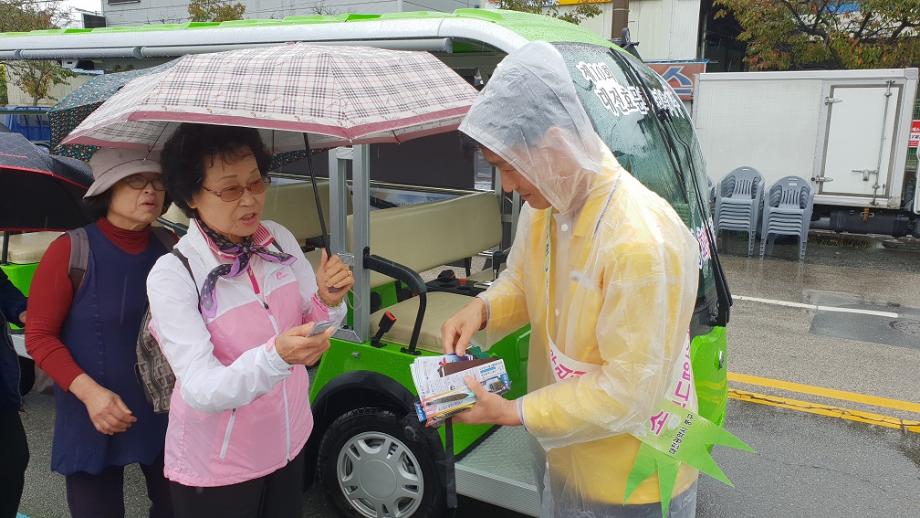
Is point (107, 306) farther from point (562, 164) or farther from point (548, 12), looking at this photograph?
point (548, 12)

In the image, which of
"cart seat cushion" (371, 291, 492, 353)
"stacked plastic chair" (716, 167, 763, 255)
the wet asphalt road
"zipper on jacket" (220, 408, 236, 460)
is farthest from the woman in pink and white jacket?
"stacked plastic chair" (716, 167, 763, 255)

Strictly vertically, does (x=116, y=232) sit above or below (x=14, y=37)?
below

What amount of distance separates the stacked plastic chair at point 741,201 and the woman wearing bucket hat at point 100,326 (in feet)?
29.2

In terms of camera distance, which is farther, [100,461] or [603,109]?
[603,109]

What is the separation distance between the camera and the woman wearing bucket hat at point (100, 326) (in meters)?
2.18

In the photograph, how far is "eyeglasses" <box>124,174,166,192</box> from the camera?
7.30 feet

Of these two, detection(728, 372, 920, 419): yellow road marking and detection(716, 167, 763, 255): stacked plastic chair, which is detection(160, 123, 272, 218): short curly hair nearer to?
detection(728, 372, 920, 419): yellow road marking

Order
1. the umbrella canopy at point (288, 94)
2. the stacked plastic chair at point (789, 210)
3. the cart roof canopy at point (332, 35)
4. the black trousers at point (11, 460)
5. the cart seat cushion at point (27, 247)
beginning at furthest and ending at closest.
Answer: the stacked plastic chair at point (789, 210) < the cart seat cushion at point (27, 247) < the cart roof canopy at point (332, 35) < the black trousers at point (11, 460) < the umbrella canopy at point (288, 94)

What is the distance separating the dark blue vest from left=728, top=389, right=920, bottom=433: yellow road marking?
3960 mm

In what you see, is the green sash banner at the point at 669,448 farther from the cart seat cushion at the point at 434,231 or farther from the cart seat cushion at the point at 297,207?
the cart seat cushion at the point at 297,207

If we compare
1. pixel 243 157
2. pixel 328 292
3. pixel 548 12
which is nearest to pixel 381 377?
pixel 328 292

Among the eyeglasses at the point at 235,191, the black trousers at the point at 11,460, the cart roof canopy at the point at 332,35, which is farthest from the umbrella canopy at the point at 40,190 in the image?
the cart roof canopy at the point at 332,35

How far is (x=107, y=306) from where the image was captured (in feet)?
7.28

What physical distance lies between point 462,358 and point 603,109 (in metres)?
1.24
